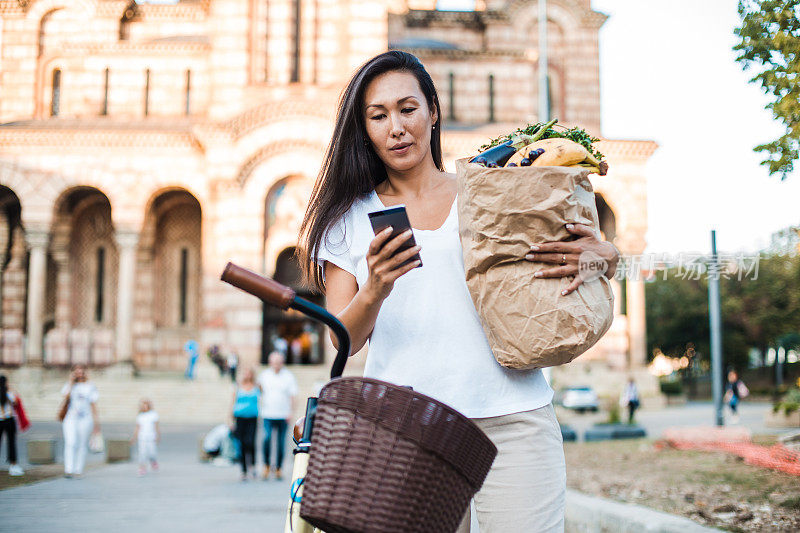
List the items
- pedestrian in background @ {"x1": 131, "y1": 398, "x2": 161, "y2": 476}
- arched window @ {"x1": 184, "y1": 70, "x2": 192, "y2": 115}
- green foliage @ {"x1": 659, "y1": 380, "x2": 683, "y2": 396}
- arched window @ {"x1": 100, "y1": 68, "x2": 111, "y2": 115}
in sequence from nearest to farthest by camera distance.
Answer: pedestrian in background @ {"x1": 131, "y1": 398, "x2": 161, "y2": 476} < arched window @ {"x1": 100, "y1": 68, "x2": 111, "y2": 115} < arched window @ {"x1": 184, "y1": 70, "x2": 192, "y2": 115} < green foliage @ {"x1": 659, "y1": 380, "x2": 683, "y2": 396}

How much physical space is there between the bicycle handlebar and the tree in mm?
3497

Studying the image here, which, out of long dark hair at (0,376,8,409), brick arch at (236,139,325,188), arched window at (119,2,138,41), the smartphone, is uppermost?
arched window at (119,2,138,41)

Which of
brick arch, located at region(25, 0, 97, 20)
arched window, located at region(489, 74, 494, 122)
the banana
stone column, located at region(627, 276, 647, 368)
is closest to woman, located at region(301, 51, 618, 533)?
the banana

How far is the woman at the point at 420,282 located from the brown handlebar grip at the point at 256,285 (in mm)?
260

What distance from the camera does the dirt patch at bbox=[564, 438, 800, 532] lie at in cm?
531

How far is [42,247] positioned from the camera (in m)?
26.1

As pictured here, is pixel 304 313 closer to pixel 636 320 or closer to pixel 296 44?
pixel 296 44

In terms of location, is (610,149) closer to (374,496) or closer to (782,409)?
(782,409)

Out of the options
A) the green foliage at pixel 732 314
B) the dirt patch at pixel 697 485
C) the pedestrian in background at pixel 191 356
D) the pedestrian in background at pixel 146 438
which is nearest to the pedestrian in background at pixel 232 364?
the pedestrian in background at pixel 191 356

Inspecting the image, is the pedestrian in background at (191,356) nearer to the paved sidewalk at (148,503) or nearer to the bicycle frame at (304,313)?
the paved sidewalk at (148,503)

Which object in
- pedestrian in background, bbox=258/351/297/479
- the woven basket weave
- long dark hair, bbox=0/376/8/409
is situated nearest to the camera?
the woven basket weave

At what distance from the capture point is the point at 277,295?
1872 mm

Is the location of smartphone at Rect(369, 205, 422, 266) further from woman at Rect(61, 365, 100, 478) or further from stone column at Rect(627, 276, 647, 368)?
stone column at Rect(627, 276, 647, 368)

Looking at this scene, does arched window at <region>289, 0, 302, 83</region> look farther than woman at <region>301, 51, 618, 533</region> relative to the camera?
Yes
